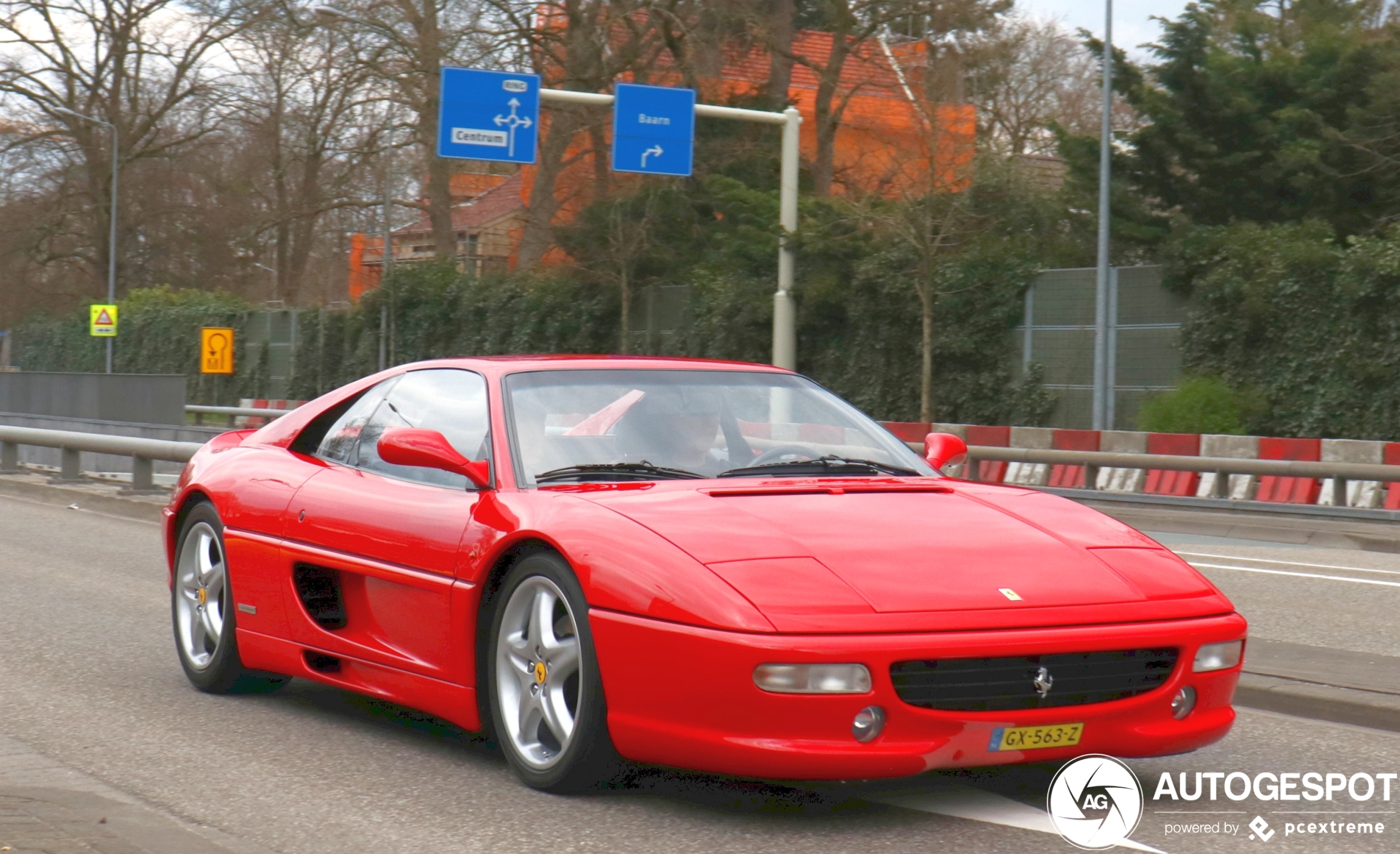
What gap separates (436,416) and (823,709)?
7.48 ft

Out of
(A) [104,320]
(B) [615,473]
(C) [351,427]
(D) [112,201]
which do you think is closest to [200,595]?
(C) [351,427]

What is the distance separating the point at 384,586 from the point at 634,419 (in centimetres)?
97

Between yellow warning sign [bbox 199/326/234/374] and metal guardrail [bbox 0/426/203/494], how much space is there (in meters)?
23.5

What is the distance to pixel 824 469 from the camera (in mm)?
5680

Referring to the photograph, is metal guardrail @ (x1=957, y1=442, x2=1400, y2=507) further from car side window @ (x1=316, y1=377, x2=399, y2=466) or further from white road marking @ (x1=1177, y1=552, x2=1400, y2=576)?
car side window @ (x1=316, y1=377, x2=399, y2=466)

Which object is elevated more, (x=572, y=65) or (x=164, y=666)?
(x=572, y=65)

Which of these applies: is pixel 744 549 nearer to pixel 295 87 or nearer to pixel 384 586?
pixel 384 586

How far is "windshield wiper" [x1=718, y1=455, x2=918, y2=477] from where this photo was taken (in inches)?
220

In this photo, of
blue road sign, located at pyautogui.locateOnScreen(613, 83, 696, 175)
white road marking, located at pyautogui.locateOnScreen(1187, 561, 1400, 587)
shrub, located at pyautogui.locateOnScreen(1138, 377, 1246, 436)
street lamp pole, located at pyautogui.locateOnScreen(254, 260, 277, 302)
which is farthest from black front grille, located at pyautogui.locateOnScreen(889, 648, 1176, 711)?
street lamp pole, located at pyautogui.locateOnScreen(254, 260, 277, 302)

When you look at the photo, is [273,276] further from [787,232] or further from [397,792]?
[397,792]

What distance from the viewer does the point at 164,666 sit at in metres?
7.63

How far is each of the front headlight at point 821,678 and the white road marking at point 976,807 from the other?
65 centimetres

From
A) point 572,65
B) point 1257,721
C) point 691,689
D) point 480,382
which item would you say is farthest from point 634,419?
point 572,65

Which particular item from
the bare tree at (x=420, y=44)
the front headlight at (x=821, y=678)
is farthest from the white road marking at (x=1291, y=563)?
the bare tree at (x=420, y=44)
